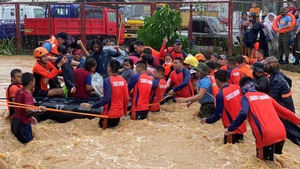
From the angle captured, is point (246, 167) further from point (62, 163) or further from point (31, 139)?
point (31, 139)

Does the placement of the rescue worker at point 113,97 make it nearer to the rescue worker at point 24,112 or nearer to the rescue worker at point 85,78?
the rescue worker at point 85,78

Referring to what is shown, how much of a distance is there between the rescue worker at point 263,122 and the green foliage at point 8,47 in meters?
17.9

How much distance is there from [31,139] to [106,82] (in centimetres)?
160

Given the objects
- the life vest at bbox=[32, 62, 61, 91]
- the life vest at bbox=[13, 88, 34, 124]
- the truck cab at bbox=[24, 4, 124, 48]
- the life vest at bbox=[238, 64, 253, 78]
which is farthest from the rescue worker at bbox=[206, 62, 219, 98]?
the truck cab at bbox=[24, 4, 124, 48]

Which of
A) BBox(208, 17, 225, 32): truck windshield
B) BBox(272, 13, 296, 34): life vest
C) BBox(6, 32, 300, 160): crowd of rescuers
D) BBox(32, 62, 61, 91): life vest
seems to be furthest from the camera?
BBox(208, 17, 225, 32): truck windshield

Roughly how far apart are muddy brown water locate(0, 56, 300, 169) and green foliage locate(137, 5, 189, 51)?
253 inches

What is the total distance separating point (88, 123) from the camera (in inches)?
369

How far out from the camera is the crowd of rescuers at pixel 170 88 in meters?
6.65

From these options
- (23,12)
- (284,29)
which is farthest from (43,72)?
(23,12)

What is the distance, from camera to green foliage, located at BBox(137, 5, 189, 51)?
1611 cm

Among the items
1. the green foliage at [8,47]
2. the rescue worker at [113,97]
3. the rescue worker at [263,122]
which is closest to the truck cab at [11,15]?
the green foliage at [8,47]

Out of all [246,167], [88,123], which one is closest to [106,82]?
[88,123]

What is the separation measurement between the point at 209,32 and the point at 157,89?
10.4 meters

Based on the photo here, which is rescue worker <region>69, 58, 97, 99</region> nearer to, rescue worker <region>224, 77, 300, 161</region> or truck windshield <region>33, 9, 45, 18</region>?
rescue worker <region>224, 77, 300, 161</region>
